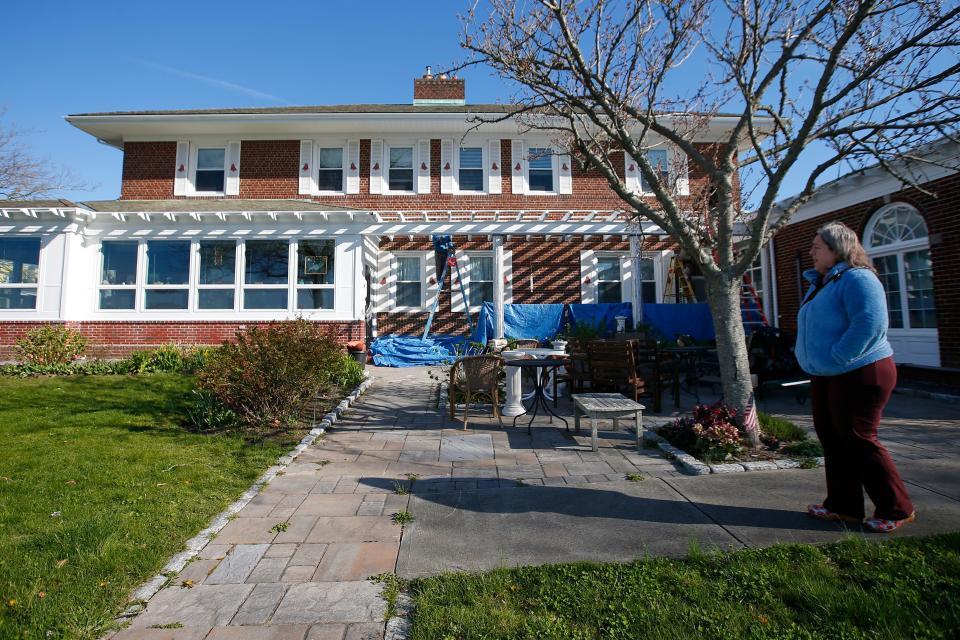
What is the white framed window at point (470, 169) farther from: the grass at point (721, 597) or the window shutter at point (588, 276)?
the grass at point (721, 597)

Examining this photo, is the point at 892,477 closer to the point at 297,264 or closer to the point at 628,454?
the point at 628,454

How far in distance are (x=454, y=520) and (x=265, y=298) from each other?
34.3ft

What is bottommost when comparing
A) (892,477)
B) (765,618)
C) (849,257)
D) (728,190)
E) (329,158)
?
(765,618)

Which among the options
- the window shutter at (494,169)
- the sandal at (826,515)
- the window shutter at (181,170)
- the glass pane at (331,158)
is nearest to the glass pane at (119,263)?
the window shutter at (181,170)

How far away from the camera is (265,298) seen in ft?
40.3

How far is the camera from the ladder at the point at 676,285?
1448 cm

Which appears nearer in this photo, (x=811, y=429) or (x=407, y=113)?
(x=811, y=429)

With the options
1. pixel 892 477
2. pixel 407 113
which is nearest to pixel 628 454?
pixel 892 477

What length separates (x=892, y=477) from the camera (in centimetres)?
300

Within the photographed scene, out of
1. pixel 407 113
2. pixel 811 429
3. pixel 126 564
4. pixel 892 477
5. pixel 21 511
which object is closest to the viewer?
pixel 126 564

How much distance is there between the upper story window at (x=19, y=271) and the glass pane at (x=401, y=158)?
895 cm

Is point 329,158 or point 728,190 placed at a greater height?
point 329,158

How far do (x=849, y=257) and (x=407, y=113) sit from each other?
41.7 feet

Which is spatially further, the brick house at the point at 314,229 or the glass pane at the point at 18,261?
the brick house at the point at 314,229
